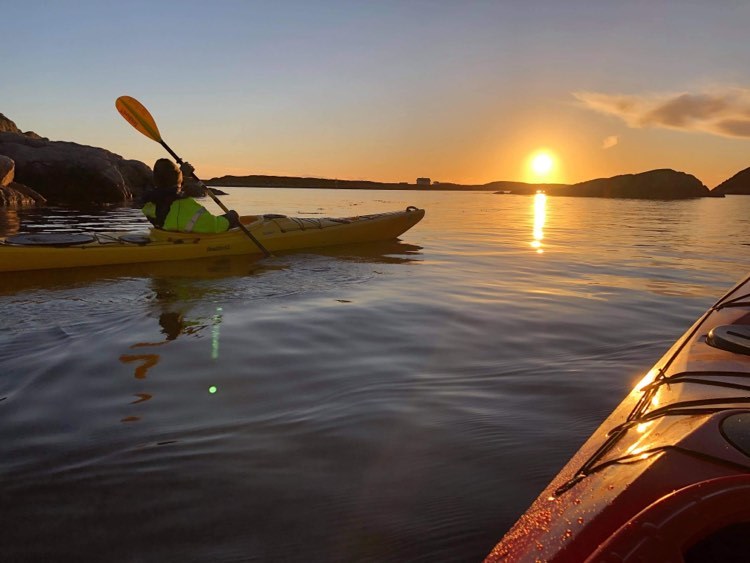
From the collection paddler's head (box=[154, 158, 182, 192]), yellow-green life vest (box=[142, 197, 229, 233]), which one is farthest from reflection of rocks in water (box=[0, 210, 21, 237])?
paddler's head (box=[154, 158, 182, 192])

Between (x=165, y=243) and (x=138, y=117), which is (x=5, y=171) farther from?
(x=165, y=243)

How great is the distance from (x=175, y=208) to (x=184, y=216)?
20 centimetres

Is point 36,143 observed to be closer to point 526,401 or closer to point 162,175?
point 162,175

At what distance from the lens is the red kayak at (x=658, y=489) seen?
1.24m

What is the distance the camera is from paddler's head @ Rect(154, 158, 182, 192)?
8.19 meters

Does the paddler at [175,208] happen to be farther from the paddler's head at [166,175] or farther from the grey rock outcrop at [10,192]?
the grey rock outcrop at [10,192]

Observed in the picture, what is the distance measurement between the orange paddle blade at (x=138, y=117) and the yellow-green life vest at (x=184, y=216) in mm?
1413

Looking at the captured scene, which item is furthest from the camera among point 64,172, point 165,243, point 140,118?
point 64,172

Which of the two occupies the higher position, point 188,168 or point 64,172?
point 64,172

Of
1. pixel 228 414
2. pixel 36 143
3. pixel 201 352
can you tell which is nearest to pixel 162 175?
pixel 201 352

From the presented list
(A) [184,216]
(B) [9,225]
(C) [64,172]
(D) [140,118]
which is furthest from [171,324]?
(C) [64,172]

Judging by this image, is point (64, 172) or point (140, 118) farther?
point (64, 172)

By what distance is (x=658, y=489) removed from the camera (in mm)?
1438

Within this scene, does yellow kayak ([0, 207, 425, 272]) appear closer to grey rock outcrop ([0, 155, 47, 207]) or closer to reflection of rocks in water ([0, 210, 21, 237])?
reflection of rocks in water ([0, 210, 21, 237])
